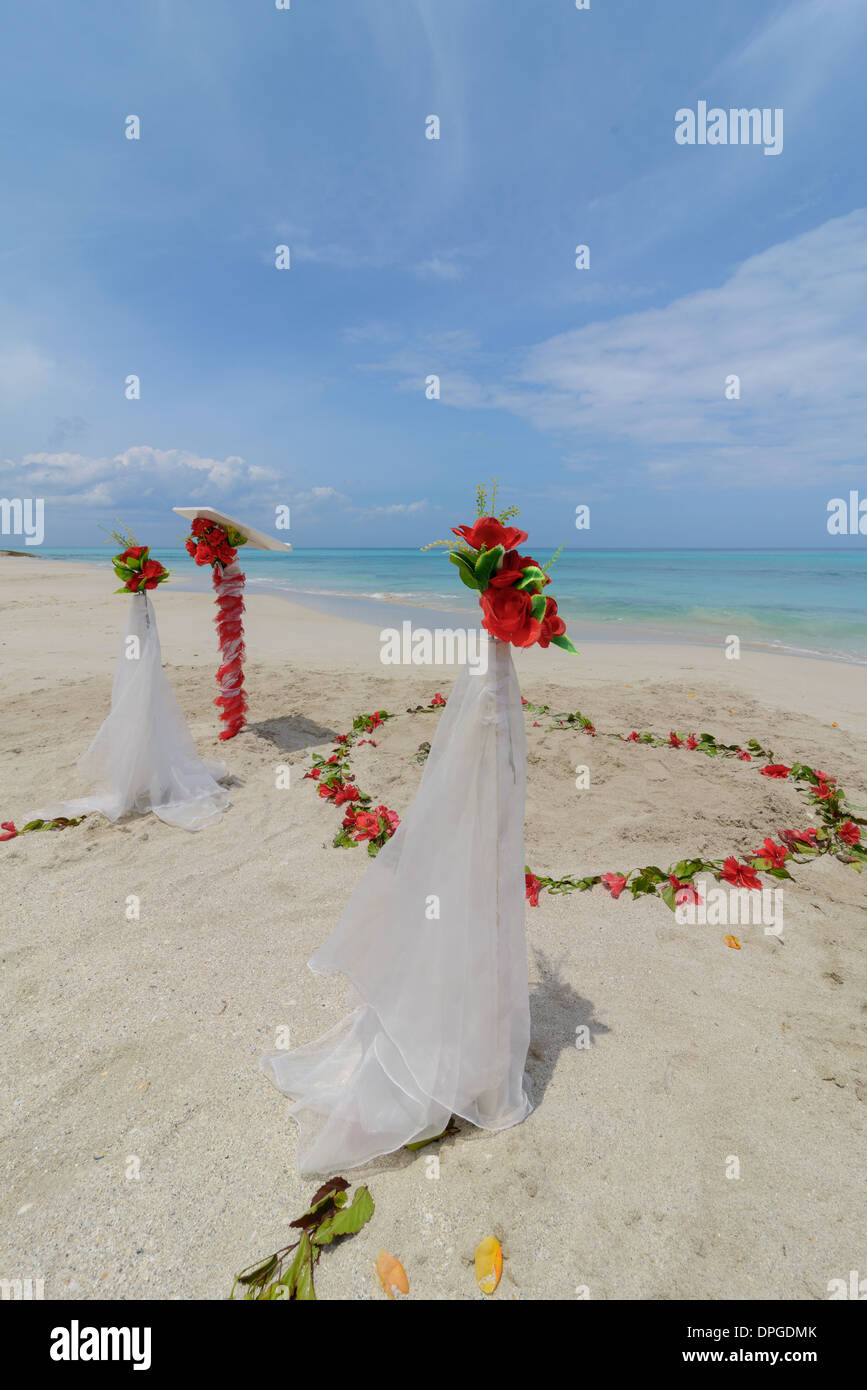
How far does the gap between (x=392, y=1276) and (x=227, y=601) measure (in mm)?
6531

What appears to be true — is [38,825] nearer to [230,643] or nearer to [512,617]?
[230,643]

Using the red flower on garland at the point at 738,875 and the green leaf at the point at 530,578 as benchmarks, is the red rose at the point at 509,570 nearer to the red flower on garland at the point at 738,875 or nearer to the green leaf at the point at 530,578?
the green leaf at the point at 530,578

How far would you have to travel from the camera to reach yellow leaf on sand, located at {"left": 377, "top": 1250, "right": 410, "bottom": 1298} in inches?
81.4

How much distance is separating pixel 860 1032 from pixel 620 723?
520cm

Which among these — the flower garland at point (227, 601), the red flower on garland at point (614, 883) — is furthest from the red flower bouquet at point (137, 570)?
the red flower on garland at point (614, 883)

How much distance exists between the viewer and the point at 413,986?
2.55 meters

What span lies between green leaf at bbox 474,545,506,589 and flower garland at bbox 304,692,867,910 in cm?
290

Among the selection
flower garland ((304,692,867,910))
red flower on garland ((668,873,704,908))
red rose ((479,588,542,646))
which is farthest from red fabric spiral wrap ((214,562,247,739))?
red rose ((479,588,542,646))

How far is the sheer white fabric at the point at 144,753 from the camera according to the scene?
5609 mm

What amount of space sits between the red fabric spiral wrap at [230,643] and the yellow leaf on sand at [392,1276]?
19.8ft

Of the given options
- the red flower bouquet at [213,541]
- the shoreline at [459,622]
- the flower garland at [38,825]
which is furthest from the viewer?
the shoreline at [459,622]

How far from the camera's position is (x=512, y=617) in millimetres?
2191

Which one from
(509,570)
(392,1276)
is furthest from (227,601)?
(392,1276)
